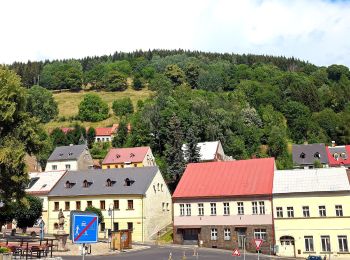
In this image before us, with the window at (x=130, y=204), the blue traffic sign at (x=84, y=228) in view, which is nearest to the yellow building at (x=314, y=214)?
the window at (x=130, y=204)

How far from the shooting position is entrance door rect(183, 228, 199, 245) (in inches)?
2036

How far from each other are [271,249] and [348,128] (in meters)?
79.2

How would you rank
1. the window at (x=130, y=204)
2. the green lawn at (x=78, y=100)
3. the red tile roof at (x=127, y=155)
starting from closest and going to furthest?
the window at (x=130, y=204), the red tile roof at (x=127, y=155), the green lawn at (x=78, y=100)

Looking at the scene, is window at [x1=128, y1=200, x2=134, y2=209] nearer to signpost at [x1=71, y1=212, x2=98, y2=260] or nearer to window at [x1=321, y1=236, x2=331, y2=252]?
window at [x1=321, y1=236, x2=331, y2=252]

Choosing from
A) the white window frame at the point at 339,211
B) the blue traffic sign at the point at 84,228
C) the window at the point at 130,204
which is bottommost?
the blue traffic sign at the point at 84,228

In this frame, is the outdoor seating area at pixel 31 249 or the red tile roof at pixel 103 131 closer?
the outdoor seating area at pixel 31 249

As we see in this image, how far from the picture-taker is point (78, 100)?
172 meters

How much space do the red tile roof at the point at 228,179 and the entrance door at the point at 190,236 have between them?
401 cm

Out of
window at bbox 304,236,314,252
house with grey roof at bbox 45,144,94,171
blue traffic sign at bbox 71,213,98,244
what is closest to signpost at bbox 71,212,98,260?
blue traffic sign at bbox 71,213,98,244

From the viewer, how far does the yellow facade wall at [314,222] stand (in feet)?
147

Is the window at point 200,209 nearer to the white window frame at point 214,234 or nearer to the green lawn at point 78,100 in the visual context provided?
the white window frame at point 214,234

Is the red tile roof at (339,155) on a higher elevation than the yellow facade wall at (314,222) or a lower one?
higher

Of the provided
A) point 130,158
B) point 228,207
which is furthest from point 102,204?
point 130,158

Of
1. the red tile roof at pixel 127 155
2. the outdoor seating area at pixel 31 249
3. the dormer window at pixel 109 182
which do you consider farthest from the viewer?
the red tile roof at pixel 127 155
